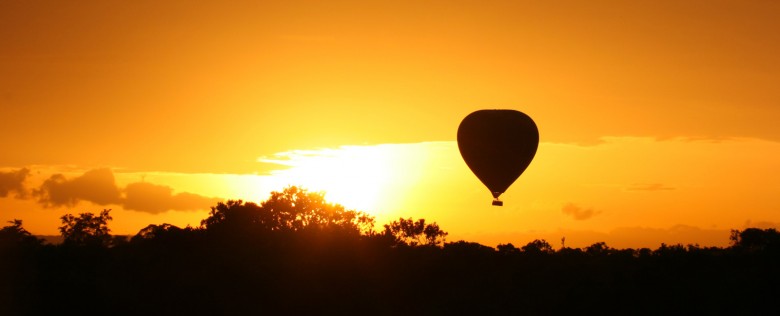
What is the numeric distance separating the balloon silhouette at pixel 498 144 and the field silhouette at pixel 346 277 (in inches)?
172

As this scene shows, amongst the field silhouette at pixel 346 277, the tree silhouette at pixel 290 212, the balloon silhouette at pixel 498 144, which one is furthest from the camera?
→ the tree silhouette at pixel 290 212

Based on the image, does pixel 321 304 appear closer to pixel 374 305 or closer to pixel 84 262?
pixel 374 305

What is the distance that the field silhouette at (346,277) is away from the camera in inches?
1364

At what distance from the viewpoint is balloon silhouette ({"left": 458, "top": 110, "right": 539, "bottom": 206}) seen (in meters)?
50.7

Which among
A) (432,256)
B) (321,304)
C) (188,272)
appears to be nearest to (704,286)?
(432,256)

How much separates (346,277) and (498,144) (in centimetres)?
1344

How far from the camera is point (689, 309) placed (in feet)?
127

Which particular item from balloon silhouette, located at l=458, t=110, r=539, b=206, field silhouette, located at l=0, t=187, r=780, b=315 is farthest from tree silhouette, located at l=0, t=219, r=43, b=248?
balloon silhouette, located at l=458, t=110, r=539, b=206

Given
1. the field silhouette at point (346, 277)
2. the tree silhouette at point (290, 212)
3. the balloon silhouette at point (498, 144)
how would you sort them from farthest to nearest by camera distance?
the tree silhouette at point (290, 212) < the balloon silhouette at point (498, 144) < the field silhouette at point (346, 277)

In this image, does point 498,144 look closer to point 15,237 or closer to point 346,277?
point 346,277

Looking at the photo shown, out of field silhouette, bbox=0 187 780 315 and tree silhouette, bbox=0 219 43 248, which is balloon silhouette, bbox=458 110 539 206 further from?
tree silhouette, bbox=0 219 43 248

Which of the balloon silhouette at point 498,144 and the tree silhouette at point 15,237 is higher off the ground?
the balloon silhouette at point 498,144

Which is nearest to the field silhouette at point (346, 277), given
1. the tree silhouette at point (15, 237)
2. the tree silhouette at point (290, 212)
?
the tree silhouette at point (15, 237)

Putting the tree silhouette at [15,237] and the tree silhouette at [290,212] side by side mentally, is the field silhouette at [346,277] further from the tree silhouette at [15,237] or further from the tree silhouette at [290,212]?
the tree silhouette at [290,212]
